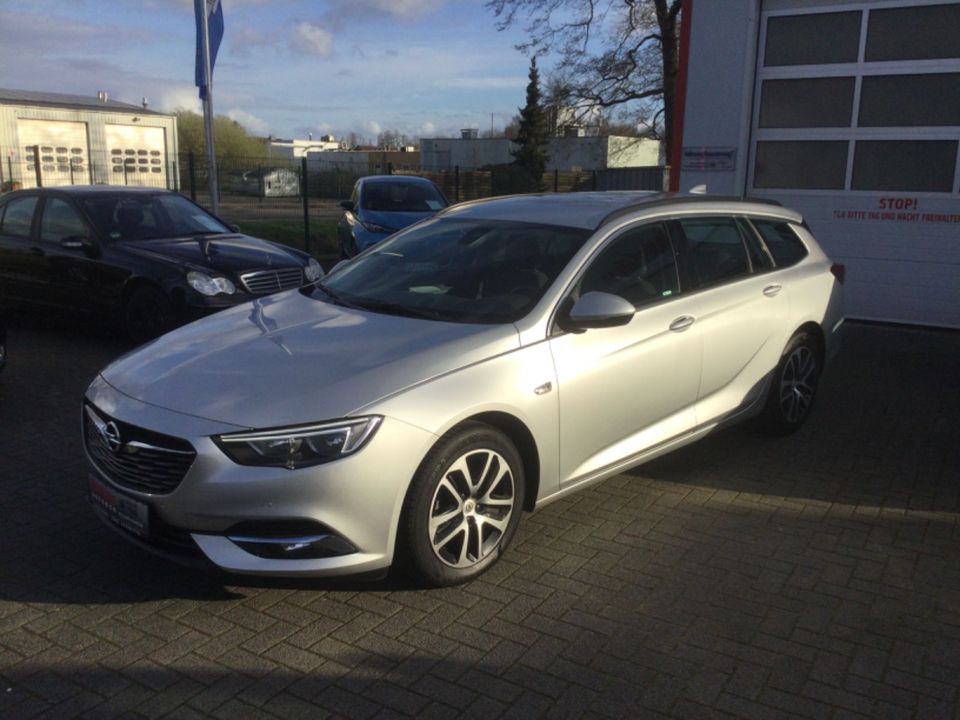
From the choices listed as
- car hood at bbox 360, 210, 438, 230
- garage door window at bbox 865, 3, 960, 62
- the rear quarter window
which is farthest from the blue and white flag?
the rear quarter window

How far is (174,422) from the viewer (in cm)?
346

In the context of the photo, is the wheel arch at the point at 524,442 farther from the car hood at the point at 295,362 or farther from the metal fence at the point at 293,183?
the metal fence at the point at 293,183

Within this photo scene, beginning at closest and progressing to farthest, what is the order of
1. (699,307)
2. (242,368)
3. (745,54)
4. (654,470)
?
(242,368), (699,307), (654,470), (745,54)

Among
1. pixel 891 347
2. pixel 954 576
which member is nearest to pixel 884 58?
pixel 891 347

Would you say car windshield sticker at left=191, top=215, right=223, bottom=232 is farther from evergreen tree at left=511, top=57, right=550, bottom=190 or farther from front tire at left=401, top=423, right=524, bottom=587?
evergreen tree at left=511, top=57, right=550, bottom=190

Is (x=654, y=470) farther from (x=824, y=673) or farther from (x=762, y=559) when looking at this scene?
(x=824, y=673)

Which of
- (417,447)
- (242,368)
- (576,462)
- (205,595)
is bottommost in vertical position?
(205,595)

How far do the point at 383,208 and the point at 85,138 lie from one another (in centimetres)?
3239

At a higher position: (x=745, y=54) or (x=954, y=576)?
(x=745, y=54)

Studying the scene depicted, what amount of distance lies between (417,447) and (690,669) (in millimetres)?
1326

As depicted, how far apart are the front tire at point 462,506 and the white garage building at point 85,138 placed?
1382 inches

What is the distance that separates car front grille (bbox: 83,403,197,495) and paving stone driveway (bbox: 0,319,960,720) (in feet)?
1.54

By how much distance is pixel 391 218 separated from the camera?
12.8 meters

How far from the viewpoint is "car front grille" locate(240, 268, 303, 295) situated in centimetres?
816
